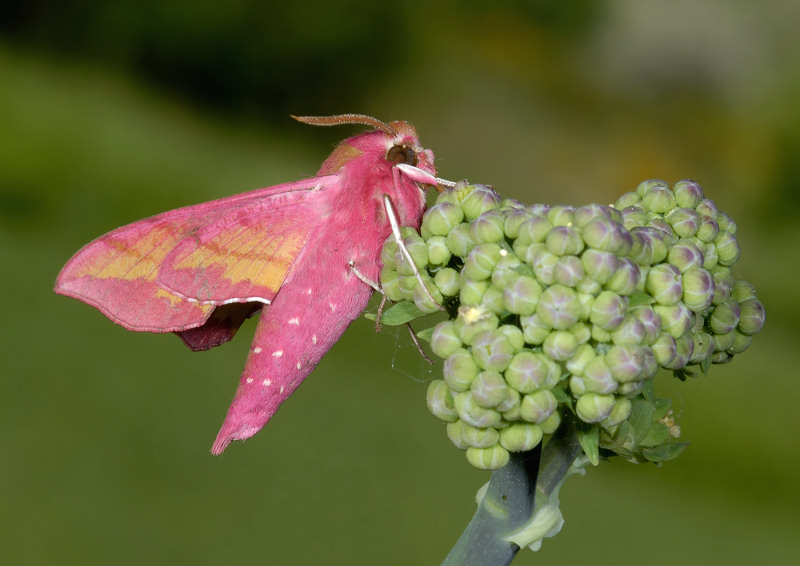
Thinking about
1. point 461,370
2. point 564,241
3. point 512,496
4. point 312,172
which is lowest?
point 312,172

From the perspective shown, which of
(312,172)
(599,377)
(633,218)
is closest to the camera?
(599,377)

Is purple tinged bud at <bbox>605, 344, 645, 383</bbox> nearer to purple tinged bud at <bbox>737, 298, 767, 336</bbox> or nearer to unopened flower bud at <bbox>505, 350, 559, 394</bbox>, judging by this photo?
unopened flower bud at <bbox>505, 350, 559, 394</bbox>

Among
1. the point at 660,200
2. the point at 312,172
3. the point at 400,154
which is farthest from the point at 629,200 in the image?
the point at 312,172

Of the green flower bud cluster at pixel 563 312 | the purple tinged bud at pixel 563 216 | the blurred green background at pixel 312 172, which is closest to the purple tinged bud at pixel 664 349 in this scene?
the green flower bud cluster at pixel 563 312

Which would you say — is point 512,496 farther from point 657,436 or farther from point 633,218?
point 633,218

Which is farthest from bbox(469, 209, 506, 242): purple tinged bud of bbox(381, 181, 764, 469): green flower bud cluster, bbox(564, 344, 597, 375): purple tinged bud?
bbox(564, 344, 597, 375): purple tinged bud

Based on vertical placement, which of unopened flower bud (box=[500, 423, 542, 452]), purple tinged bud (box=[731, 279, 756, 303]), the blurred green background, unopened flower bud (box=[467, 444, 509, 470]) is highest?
purple tinged bud (box=[731, 279, 756, 303])
